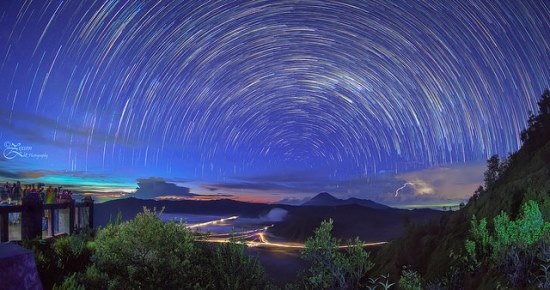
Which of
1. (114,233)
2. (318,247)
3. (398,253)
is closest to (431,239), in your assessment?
(398,253)

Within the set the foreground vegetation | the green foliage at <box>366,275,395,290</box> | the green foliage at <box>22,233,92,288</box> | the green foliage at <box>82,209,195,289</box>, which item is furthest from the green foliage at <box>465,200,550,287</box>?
the green foliage at <box>22,233,92,288</box>

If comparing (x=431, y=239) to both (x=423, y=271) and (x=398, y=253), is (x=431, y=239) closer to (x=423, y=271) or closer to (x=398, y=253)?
(x=398, y=253)

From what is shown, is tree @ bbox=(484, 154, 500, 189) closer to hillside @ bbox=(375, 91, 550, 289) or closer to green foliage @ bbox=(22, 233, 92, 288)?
hillside @ bbox=(375, 91, 550, 289)

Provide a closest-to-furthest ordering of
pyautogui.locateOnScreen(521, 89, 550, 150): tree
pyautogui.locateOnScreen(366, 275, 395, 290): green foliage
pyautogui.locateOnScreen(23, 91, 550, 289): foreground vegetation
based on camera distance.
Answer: pyautogui.locateOnScreen(366, 275, 395, 290): green foliage
pyautogui.locateOnScreen(23, 91, 550, 289): foreground vegetation
pyautogui.locateOnScreen(521, 89, 550, 150): tree

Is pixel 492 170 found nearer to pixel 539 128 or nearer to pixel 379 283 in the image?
pixel 539 128

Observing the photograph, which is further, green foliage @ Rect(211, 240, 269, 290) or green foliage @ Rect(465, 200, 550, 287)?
green foliage @ Rect(211, 240, 269, 290)

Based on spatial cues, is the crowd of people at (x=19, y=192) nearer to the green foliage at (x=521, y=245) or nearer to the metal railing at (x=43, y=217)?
the metal railing at (x=43, y=217)

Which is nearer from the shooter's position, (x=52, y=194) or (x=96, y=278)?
(x=96, y=278)

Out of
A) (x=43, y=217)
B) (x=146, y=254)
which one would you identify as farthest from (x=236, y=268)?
(x=43, y=217)
